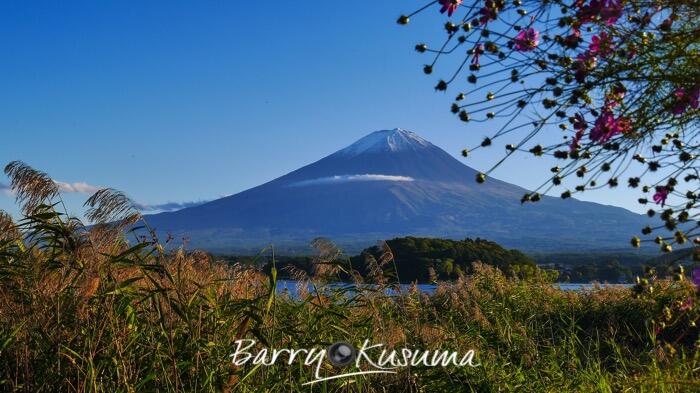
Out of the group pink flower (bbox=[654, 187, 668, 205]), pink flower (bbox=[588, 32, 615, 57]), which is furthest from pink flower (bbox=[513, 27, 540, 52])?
pink flower (bbox=[654, 187, 668, 205])

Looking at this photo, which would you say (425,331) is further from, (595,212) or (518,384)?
(595,212)

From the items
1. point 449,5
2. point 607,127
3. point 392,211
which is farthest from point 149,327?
point 392,211

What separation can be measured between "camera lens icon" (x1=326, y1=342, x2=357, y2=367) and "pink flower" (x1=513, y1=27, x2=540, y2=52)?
7.62 feet

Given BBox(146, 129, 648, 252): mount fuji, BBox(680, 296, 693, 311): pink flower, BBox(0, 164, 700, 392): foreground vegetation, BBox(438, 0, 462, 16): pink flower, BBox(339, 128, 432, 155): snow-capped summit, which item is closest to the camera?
BBox(438, 0, 462, 16): pink flower

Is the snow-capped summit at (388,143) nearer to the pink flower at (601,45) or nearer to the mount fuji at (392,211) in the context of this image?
the mount fuji at (392,211)

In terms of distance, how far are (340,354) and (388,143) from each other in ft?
502

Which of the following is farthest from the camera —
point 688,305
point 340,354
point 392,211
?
point 392,211

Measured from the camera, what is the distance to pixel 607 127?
318 cm

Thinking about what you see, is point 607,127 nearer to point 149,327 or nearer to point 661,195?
point 661,195

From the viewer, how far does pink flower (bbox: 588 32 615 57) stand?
10.5ft

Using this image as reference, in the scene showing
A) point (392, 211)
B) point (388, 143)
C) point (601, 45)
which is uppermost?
point (388, 143)

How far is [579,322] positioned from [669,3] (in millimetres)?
8183

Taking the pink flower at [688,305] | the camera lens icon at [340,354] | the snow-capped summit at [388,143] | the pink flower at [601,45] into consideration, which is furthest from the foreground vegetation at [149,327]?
the snow-capped summit at [388,143]

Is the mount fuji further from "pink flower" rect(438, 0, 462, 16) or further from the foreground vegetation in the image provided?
"pink flower" rect(438, 0, 462, 16)
